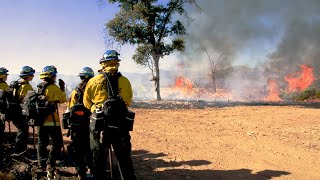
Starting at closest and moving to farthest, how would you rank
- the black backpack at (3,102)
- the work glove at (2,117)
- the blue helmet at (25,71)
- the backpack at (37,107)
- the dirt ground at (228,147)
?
the backpack at (37,107)
the dirt ground at (228,147)
the blue helmet at (25,71)
the black backpack at (3,102)
the work glove at (2,117)

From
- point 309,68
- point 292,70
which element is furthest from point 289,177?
point 292,70

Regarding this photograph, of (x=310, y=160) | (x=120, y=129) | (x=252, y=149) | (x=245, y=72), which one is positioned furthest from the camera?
(x=245, y=72)

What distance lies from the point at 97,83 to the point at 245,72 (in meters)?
54.5

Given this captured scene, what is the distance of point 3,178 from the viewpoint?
18.8 ft

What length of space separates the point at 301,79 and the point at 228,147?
29.5 metres

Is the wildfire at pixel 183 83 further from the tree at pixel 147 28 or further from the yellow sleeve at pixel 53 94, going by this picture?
the yellow sleeve at pixel 53 94

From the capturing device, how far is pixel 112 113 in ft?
15.5

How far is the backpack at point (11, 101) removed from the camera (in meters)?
7.48

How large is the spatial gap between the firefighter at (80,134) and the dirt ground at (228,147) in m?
0.60

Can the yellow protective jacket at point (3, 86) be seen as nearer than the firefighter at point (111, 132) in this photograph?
No

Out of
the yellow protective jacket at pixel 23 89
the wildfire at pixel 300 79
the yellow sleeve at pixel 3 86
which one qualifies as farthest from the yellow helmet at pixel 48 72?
the wildfire at pixel 300 79

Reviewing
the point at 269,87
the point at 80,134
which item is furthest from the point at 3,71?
the point at 269,87

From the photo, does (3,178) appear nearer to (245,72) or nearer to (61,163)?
(61,163)

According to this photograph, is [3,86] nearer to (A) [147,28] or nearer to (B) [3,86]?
(B) [3,86]
